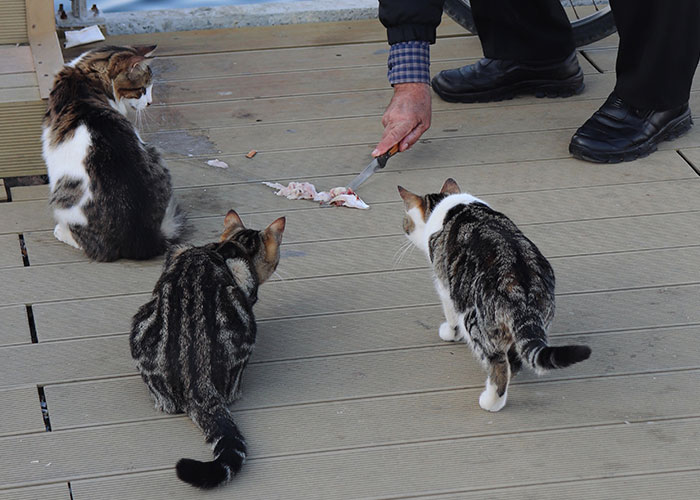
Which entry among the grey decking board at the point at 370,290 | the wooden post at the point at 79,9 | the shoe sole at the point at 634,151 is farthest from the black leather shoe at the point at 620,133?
the wooden post at the point at 79,9

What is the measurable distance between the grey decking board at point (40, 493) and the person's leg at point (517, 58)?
7.70 feet

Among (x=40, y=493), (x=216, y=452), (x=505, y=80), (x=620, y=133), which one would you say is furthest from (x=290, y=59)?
(x=40, y=493)

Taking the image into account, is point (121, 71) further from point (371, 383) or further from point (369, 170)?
point (371, 383)

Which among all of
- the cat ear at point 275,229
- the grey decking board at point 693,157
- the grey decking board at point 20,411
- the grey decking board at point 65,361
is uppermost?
the cat ear at point 275,229

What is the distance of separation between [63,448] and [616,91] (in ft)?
7.54

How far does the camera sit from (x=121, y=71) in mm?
3014

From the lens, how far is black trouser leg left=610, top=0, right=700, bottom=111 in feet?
10.0

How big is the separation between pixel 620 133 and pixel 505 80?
0.61 meters

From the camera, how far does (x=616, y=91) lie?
3.29 m

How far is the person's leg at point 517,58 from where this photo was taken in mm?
3570

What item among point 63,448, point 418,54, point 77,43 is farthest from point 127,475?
point 77,43

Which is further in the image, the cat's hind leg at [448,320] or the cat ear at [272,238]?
the cat ear at [272,238]

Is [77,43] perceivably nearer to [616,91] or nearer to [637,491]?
[616,91]

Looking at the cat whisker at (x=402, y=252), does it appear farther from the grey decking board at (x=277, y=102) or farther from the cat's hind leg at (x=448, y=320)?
the grey decking board at (x=277, y=102)
